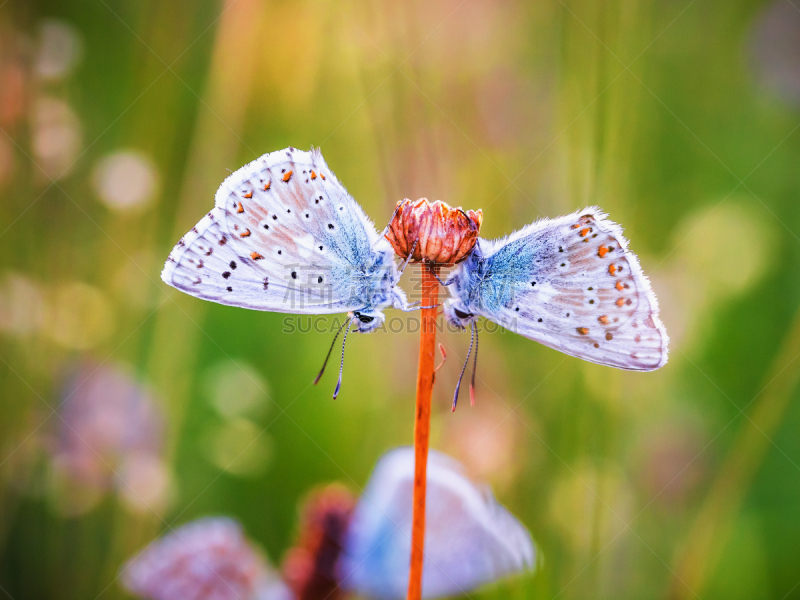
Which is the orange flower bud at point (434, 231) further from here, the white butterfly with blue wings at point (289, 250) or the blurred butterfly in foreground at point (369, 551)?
the blurred butterfly in foreground at point (369, 551)

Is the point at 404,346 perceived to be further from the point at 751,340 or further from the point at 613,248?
the point at 751,340

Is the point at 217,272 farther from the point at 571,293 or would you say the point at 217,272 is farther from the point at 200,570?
the point at 571,293

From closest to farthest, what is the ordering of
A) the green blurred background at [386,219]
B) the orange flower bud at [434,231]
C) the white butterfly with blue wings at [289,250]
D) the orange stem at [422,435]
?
the orange stem at [422,435], the orange flower bud at [434,231], the white butterfly with blue wings at [289,250], the green blurred background at [386,219]

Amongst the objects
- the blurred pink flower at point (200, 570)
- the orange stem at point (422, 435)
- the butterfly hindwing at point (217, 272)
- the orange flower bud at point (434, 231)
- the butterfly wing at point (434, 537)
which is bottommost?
the blurred pink flower at point (200, 570)

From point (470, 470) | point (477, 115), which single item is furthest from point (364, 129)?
point (470, 470)

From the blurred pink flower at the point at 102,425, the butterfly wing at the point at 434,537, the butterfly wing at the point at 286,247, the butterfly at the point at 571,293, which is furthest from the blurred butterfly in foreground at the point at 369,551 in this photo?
the blurred pink flower at the point at 102,425
